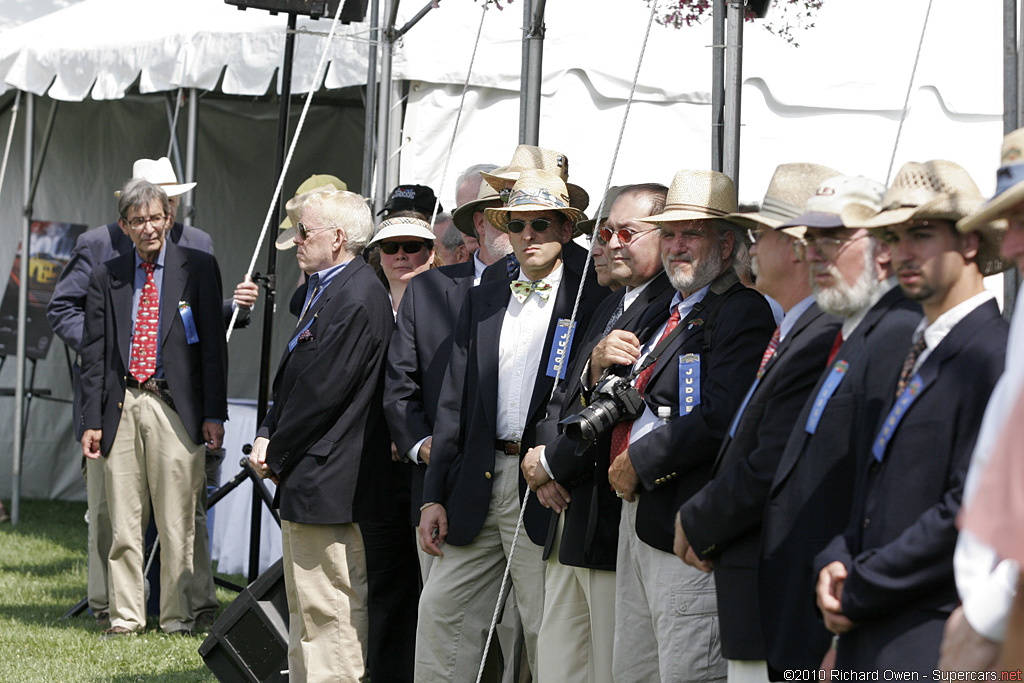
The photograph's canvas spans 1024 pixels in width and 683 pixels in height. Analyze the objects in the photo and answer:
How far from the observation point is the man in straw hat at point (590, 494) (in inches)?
126

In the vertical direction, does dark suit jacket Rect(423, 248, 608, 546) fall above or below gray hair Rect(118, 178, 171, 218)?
below

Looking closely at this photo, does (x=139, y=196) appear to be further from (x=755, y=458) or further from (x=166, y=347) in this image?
(x=755, y=458)

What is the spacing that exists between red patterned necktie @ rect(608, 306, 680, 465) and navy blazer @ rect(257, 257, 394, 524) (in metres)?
1.42

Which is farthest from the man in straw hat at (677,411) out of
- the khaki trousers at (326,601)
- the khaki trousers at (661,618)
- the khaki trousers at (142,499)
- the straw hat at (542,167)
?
the khaki trousers at (142,499)

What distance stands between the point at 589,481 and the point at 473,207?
1.60 m

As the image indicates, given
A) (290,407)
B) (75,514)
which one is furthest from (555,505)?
(75,514)

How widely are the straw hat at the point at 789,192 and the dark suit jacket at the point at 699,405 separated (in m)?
0.27

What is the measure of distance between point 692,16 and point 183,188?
307cm

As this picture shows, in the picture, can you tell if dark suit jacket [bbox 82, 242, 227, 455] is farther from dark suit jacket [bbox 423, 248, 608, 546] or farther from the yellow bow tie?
the yellow bow tie

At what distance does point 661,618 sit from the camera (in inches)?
113

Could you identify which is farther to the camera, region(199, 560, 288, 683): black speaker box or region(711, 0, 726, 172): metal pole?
region(199, 560, 288, 683): black speaker box

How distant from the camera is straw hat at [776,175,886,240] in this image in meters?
2.41

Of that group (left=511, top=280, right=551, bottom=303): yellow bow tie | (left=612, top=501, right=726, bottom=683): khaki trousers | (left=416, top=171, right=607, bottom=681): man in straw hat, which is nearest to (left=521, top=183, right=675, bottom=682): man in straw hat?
(left=612, top=501, right=726, bottom=683): khaki trousers

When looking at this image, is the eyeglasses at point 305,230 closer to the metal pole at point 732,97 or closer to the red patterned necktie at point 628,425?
the metal pole at point 732,97
